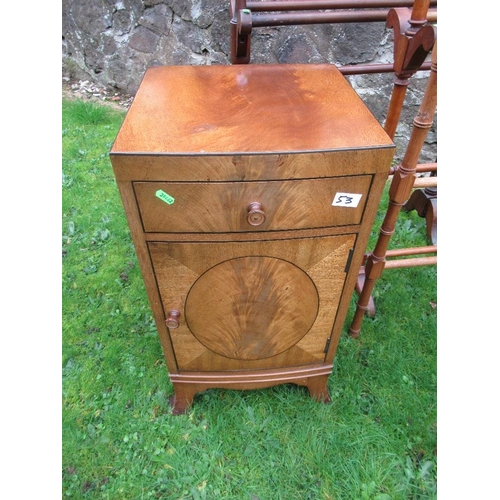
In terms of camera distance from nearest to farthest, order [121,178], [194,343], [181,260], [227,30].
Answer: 1. [121,178]
2. [181,260]
3. [194,343]
4. [227,30]

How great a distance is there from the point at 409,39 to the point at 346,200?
55 centimetres

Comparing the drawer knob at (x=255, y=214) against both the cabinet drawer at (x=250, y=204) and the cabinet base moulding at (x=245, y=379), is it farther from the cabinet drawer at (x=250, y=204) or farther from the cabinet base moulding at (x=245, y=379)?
the cabinet base moulding at (x=245, y=379)

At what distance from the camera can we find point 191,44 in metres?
3.12

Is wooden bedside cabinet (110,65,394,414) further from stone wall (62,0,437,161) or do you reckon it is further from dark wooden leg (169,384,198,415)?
stone wall (62,0,437,161)

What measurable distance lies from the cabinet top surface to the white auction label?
128mm

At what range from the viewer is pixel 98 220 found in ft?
8.56

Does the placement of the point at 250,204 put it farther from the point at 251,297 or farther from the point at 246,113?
the point at 251,297

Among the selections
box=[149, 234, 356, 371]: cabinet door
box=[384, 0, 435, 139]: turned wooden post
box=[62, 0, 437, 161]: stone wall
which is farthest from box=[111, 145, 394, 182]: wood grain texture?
box=[62, 0, 437, 161]: stone wall

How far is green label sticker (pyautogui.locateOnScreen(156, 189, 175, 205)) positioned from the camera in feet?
3.11

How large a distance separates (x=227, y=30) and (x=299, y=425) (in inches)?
106

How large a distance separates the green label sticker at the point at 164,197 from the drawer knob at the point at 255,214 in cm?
19

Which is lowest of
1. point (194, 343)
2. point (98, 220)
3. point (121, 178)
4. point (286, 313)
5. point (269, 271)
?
point (98, 220)

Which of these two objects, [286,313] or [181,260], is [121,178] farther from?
[286,313]

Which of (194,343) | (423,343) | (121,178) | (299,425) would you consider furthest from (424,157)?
(121,178)
